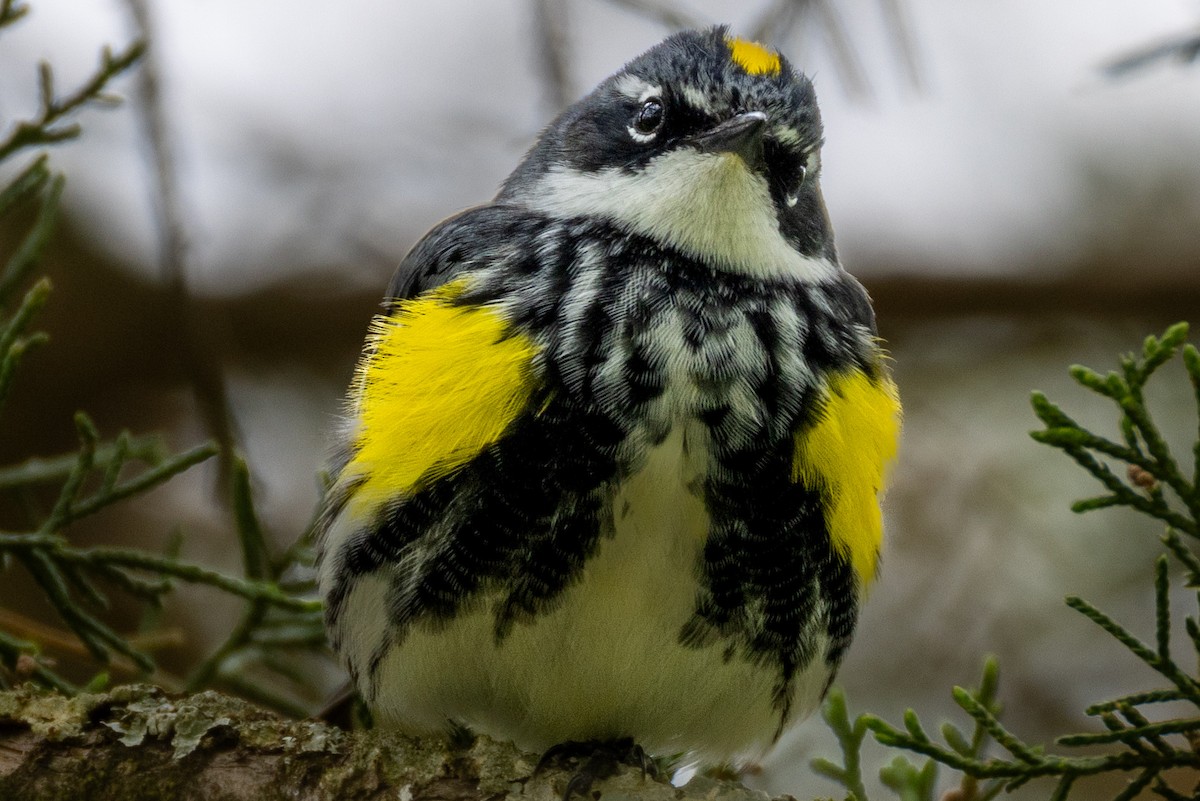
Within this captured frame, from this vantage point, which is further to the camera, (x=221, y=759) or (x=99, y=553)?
(x=99, y=553)

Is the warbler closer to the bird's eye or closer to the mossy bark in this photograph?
the bird's eye

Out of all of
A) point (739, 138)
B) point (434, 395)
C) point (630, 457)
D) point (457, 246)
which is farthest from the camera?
point (457, 246)

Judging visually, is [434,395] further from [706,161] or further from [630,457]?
[706,161]

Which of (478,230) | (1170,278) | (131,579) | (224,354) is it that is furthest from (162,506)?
(1170,278)

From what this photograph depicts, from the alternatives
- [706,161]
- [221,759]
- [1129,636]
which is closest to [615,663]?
[221,759]

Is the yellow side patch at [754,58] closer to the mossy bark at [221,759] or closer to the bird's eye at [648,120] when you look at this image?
the bird's eye at [648,120]

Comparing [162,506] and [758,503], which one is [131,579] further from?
[162,506]
